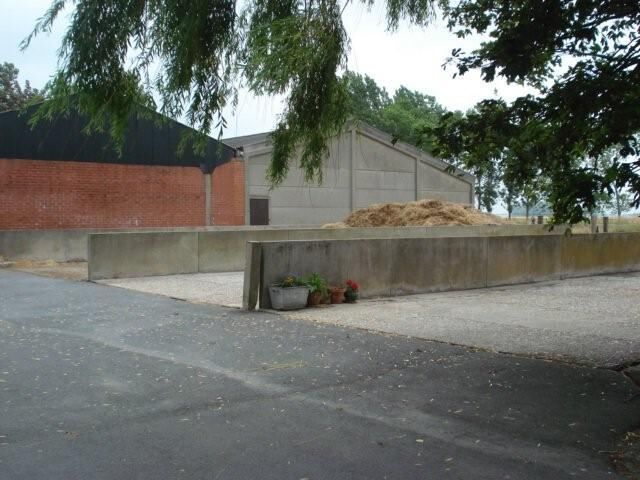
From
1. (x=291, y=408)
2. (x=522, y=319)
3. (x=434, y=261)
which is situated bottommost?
(x=291, y=408)

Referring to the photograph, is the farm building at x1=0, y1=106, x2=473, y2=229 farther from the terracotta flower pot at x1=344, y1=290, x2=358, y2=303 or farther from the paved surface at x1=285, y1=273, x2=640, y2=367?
the paved surface at x1=285, y1=273, x2=640, y2=367

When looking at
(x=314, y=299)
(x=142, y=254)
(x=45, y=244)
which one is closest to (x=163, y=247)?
(x=142, y=254)

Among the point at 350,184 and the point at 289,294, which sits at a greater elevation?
the point at 350,184

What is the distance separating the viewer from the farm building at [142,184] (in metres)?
23.0

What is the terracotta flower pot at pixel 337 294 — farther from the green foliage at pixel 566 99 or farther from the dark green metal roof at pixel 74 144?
the dark green metal roof at pixel 74 144

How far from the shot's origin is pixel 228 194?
2872 centimetres

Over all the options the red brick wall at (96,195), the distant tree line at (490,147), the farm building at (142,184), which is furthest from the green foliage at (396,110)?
the red brick wall at (96,195)

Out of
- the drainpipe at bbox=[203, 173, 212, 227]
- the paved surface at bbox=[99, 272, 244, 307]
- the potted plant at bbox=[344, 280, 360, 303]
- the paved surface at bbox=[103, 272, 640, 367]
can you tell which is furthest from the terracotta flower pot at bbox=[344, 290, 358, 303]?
the drainpipe at bbox=[203, 173, 212, 227]

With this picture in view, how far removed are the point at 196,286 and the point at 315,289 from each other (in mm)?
4027

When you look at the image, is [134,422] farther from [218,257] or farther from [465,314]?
[218,257]

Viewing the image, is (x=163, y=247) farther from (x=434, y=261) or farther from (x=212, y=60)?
(x=212, y=60)

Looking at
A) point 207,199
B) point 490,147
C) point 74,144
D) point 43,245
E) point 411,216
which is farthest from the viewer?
point 411,216

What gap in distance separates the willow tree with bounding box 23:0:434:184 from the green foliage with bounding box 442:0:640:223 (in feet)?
4.27

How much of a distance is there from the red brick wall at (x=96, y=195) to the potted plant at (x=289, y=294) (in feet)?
49.3
